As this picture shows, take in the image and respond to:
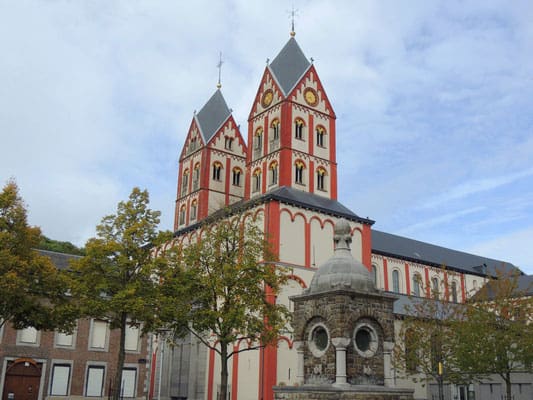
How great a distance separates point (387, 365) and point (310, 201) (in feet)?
88.3

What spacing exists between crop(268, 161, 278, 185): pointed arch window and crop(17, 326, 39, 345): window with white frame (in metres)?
21.4

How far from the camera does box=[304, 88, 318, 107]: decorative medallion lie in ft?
164

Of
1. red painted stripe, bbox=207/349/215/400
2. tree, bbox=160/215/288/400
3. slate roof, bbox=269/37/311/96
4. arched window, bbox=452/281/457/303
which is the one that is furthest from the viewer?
arched window, bbox=452/281/457/303

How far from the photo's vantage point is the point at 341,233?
20.8 meters

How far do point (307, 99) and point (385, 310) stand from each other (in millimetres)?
33185

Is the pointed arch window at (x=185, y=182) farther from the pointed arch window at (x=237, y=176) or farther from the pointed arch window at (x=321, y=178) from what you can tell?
the pointed arch window at (x=321, y=178)

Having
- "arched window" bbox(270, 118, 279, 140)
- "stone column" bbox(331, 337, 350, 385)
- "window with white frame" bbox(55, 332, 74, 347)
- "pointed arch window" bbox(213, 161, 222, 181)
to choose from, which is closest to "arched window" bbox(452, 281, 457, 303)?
"arched window" bbox(270, 118, 279, 140)

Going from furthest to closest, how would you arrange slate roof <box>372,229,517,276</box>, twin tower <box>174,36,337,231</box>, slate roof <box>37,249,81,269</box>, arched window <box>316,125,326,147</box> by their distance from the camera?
slate roof <box>372,229,517,276</box>, arched window <box>316,125,326,147</box>, twin tower <box>174,36,337,231</box>, slate roof <box>37,249,81,269</box>

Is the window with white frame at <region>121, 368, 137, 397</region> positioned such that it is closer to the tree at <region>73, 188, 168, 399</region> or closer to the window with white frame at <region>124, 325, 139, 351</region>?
the window with white frame at <region>124, 325, 139, 351</region>

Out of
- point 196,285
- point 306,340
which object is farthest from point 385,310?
point 196,285

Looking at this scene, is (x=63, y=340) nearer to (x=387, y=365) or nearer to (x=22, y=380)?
(x=22, y=380)

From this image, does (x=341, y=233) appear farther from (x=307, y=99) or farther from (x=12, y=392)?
(x=307, y=99)

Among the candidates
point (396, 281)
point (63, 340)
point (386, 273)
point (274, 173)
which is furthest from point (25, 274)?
point (396, 281)

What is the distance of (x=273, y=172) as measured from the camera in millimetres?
47656
